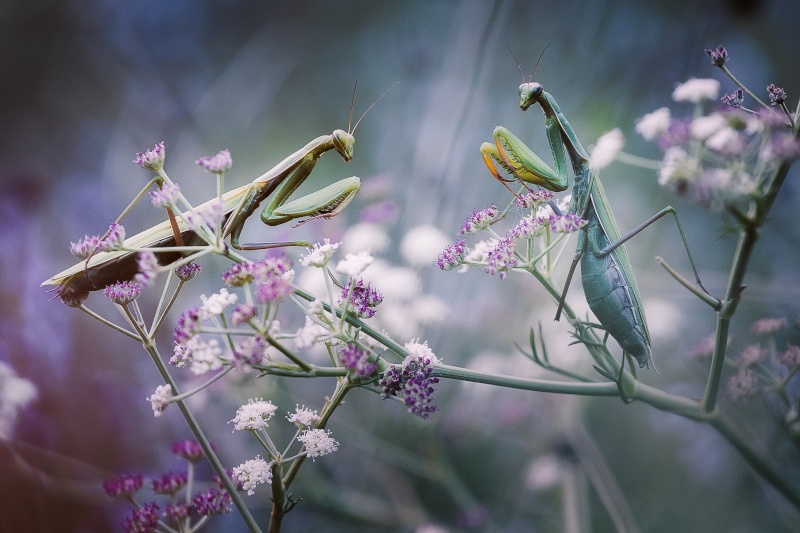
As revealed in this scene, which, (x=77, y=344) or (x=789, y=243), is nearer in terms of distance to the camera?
(x=789, y=243)

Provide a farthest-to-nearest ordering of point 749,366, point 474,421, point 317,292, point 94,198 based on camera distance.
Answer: point 94,198
point 474,421
point 317,292
point 749,366

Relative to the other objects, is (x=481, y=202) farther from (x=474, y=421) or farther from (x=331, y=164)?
(x=474, y=421)

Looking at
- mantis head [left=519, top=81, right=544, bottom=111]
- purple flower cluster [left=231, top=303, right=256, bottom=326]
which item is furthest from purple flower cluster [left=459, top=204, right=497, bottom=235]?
purple flower cluster [left=231, top=303, right=256, bottom=326]

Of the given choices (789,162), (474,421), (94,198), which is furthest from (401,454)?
(94,198)

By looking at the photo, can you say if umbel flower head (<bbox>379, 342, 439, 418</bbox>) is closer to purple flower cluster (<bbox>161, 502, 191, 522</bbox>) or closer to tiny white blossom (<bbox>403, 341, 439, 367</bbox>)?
tiny white blossom (<bbox>403, 341, 439, 367</bbox>)

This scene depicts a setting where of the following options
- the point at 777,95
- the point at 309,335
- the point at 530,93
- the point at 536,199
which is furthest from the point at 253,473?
the point at 777,95

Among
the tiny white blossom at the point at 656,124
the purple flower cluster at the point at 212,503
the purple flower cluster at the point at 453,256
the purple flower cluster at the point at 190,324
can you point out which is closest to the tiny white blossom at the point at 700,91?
the tiny white blossom at the point at 656,124
